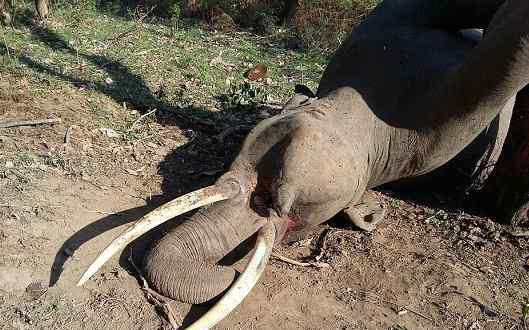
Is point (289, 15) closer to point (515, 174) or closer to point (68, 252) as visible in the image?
point (515, 174)

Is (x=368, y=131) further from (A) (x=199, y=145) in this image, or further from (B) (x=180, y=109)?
(B) (x=180, y=109)

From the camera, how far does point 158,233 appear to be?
3.33 m

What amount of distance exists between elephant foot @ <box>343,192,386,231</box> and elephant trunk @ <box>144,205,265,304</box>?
0.86 metres

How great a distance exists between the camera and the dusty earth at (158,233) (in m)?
2.89

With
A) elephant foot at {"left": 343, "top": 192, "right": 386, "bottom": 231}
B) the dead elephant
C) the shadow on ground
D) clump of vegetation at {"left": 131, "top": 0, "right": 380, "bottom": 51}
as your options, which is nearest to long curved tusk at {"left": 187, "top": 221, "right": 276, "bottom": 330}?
the dead elephant

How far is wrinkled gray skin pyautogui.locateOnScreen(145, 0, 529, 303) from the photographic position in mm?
2973

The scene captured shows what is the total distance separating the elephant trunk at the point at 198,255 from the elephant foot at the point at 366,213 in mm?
859

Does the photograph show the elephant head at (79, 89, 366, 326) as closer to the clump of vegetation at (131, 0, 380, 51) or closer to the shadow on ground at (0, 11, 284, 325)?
the shadow on ground at (0, 11, 284, 325)

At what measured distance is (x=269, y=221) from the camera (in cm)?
325

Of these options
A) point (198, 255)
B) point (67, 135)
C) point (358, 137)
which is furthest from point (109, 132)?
point (358, 137)

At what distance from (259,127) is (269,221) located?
561 mm

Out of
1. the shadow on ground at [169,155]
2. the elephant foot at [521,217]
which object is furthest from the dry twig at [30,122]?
the elephant foot at [521,217]

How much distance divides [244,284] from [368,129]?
1.36 metres

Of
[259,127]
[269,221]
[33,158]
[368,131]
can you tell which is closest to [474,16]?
[368,131]
